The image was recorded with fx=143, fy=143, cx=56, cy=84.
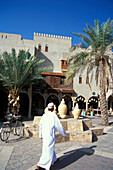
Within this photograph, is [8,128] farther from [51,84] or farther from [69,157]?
[51,84]

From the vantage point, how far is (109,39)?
43.5 ft

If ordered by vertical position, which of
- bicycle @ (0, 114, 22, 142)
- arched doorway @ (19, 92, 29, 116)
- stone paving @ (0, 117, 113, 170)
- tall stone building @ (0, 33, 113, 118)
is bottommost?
stone paving @ (0, 117, 113, 170)

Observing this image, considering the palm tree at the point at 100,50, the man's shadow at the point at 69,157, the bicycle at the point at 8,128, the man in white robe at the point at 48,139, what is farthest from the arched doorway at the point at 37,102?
the man in white robe at the point at 48,139

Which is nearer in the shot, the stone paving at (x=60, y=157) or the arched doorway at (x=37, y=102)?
the stone paving at (x=60, y=157)

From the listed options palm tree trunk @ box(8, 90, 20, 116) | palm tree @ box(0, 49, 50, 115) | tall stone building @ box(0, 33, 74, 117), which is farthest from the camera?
tall stone building @ box(0, 33, 74, 117)

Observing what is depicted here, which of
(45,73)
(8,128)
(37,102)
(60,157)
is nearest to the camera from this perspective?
(60,157)

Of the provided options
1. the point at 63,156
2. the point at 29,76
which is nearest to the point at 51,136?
the point at 63,156

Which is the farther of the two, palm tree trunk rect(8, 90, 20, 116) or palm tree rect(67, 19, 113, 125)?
palm tree trunk rect(8, 90, 20, 116)

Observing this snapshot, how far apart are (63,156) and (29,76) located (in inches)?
448

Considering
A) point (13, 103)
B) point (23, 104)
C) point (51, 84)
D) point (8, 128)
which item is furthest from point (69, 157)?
point (23, 104)

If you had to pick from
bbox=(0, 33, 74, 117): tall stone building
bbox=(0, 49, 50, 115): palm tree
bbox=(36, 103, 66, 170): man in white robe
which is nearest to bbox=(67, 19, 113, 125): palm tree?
bbox=(0, 49, 50, 115): palm tree

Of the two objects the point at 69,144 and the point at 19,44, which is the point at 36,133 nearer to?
the point at 69,144

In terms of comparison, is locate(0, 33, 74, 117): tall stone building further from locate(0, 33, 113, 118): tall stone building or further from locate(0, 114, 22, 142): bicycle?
locate(0, 114, 22, 142): bicycle

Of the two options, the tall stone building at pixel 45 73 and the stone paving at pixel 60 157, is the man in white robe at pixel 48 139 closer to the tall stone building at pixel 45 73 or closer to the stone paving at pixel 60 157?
the stone paving at pixel 60 157
